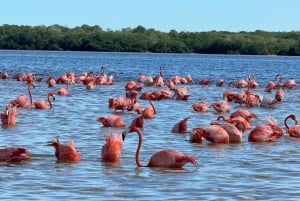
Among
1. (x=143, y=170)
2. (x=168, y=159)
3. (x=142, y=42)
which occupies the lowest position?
(x=142, y=42)

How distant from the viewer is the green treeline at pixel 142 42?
112812mm

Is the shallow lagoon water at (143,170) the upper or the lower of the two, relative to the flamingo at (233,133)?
lower

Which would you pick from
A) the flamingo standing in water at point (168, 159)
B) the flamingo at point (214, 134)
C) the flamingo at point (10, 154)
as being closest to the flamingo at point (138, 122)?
the flamingo at point (214, 134)

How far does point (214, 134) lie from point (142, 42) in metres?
104

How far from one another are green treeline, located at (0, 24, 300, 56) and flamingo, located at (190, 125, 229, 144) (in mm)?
97403

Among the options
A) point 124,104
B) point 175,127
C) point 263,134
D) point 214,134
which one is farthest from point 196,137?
point 124,104

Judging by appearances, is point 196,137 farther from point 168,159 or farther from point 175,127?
point 168,159

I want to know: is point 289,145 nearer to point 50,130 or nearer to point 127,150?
point 127,150

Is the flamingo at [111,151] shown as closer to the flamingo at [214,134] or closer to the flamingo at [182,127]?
the flamingo at [214,134]

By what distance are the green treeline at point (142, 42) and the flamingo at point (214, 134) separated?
97403mm

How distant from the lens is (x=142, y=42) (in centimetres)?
11794

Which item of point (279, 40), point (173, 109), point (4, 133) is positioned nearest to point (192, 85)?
point (173, 109)

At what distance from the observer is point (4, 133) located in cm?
1559

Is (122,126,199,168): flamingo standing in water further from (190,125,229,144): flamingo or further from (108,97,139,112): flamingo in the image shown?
(108,97,139,112): flamingo
